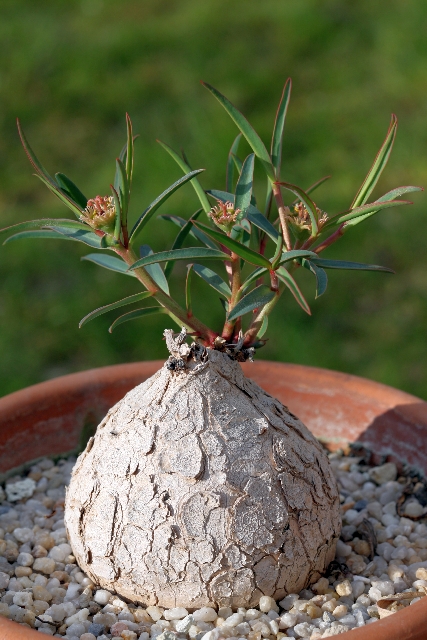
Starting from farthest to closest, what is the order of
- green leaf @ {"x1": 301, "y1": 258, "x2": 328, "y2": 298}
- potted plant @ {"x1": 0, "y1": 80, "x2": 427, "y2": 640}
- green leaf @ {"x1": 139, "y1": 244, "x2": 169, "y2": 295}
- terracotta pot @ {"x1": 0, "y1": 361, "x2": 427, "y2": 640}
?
terracotta pot @ {"x1": 0, "y1": 361, "x2": 427, "y2": 640}, green leaf @ {"x1": 139, "y1": 244, "x2": 169, "y2": 295}, potted plant @ {"x1": 0, "y1": 80, "x2": 427, "y2": 640}, green leaf @ {"x1": 301, "y1": 258, "x2": 328, "y2": 298}

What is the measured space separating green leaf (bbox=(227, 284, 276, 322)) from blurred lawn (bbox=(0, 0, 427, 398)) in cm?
163

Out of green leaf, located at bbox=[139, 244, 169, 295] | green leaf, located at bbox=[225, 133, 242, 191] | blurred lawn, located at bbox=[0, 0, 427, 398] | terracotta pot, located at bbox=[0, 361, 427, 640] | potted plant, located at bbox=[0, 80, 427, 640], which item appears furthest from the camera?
blurred lawn, located at bbox=[0, 0, 427, 398]

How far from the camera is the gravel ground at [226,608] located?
1240 millimetres

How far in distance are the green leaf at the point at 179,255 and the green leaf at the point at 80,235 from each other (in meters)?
0.11

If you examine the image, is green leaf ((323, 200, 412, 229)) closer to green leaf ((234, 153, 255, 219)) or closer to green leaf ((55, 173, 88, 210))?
green leaf ((234, 153, 255, 219))

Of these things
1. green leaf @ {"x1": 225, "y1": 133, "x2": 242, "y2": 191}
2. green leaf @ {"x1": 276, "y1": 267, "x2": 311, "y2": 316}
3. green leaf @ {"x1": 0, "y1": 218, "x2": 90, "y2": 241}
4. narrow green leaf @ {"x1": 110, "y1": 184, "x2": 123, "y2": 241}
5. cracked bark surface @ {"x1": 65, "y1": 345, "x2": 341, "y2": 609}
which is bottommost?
cracked bark surface @ {"x1": 65, "y1": 345, "x2": 341, "y2": 609}

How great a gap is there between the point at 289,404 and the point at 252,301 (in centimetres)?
71

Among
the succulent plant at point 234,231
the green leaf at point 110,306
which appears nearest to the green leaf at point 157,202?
the succulent plant at point 234,231

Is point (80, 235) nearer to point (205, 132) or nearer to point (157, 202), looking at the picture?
point (157, 202)

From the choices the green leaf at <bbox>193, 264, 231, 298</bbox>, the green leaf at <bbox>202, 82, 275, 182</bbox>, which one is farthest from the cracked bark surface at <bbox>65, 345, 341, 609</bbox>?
the green leaf at <bbox>202, 82, 275, 182</bbox>

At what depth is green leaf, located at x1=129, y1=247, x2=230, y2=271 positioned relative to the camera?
114 centimetres

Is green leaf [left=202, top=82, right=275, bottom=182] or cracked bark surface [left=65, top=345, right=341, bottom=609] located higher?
green leaf [left=202, top=82, right=275, bottom=182]

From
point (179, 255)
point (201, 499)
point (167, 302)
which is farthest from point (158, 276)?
point (201, 499)

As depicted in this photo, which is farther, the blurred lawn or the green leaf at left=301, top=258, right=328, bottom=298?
the blurred lawn
